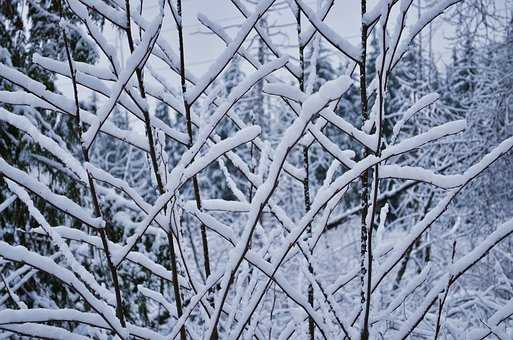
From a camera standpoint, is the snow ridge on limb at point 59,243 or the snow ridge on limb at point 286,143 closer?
the snow ridge on limb at point 286,143

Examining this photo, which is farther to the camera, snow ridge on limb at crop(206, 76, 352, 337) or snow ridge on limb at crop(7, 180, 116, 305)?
snow ridge on limb at crop(7, 180, 116, 305)

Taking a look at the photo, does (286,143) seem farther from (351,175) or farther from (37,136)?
(37,136)

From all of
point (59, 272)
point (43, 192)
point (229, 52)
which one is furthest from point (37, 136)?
point (229, 52)

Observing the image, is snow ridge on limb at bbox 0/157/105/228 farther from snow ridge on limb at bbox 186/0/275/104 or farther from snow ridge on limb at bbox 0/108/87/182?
snow ridge on limb at bbox 186/0/275/104

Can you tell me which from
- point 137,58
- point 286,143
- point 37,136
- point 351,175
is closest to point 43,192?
→ point 37,136

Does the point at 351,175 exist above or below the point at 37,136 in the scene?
above

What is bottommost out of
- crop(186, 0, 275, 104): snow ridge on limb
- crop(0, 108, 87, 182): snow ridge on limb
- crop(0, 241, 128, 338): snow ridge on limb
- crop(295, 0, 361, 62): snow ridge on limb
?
crop(0, 241, 128, 338): snow ridge on limb

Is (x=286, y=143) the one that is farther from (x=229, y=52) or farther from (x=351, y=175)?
(x=229, y=52)

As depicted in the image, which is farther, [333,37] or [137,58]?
[333,37]

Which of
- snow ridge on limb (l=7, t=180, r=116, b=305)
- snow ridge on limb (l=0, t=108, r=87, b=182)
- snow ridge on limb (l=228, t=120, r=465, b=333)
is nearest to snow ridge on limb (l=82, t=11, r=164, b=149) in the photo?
snow ridge on limb (l=0, t=108, r=87, b=182)

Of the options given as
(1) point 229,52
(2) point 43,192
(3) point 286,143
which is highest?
(1) point 229,52

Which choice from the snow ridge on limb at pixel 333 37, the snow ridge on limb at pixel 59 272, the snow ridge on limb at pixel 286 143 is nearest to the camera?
the snow ridge on limb at pixel 286 143

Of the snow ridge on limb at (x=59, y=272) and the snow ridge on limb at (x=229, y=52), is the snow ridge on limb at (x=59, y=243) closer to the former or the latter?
the snow ridge on limb at (x=59, y=272)

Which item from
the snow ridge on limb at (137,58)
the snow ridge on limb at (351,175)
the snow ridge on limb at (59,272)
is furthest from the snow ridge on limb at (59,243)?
the snow ridge on limb at (351,175)
